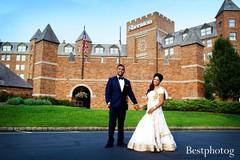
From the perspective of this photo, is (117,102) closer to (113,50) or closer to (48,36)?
(48,36)

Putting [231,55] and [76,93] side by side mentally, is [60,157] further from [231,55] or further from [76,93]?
[231,55]

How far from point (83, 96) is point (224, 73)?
1706cm

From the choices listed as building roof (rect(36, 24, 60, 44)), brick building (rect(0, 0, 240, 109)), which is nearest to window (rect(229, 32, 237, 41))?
brick building (rect(0, 0, 240, 109))

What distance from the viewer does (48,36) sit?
24.7 meters

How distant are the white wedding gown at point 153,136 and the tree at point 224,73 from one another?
23.7 meters

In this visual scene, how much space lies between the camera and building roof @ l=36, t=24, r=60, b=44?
2444 centimetres

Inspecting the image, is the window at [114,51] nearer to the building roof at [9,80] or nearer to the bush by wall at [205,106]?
the building roof at [9,80]

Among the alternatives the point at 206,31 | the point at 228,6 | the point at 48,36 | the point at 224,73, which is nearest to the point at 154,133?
the point at 48,36

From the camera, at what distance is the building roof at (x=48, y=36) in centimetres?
2444

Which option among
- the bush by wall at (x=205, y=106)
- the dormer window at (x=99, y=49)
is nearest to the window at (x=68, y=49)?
the dormer window at (x=99, y=49)

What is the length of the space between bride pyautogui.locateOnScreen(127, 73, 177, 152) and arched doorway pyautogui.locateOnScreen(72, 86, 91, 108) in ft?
62.9

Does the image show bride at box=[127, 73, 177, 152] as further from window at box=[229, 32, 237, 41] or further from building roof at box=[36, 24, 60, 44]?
window at box=[229, 32, 237, 41]

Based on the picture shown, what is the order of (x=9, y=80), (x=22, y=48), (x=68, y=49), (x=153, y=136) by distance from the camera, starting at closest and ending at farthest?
(x=153, y=136)
(x=9, y=80)
(x=68, y=49)
(x=22, y=48)

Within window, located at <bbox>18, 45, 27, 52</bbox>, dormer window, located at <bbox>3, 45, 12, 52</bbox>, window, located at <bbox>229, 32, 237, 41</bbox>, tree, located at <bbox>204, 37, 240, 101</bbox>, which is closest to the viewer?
tree, located at <bbox>204, 37, 240, 101</bbox>
